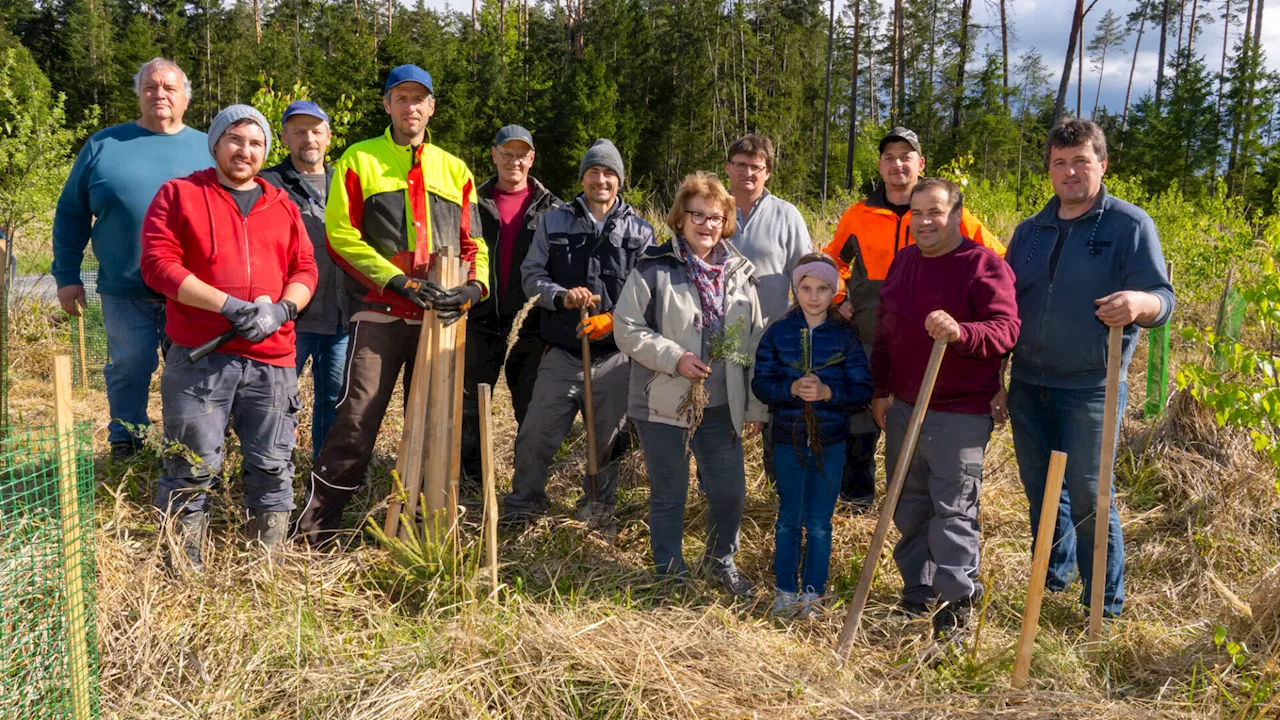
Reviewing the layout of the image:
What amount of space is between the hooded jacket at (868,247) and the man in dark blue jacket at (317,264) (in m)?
2.75

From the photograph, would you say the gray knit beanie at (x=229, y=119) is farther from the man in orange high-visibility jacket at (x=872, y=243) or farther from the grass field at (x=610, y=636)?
the man in orange high-visibility jacket at (x=872, y=243)

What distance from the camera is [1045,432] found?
3562 millimetres

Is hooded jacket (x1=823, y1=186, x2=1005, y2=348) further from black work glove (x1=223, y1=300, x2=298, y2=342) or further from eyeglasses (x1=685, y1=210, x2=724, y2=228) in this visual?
black work glove (x1=223, y1=300, x2=298, y2=342)

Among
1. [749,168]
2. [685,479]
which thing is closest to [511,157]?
[749,168]

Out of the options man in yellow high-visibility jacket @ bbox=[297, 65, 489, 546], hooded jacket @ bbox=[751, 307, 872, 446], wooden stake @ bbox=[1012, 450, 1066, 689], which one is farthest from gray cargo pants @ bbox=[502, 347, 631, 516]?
wooden stake @ bbox=[1012, 450, 1066, 689]

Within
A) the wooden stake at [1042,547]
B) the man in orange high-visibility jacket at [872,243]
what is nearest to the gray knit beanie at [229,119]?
the man in orange high-visibility jacket at [872,243]

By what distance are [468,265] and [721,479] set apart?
152cm

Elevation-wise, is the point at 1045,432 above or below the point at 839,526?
above

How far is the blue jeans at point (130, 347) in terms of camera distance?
4.05 meters

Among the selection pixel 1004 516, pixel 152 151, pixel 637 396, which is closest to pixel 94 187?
pixel 152 151

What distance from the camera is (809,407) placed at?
137 inches

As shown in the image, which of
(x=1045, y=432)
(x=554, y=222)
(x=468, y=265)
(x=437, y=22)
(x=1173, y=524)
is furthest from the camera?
(x=437, y=22)

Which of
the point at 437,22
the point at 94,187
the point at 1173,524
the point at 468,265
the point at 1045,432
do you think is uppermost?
the point at 437,22

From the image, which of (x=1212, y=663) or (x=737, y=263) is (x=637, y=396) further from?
(x=1212, y=663)
